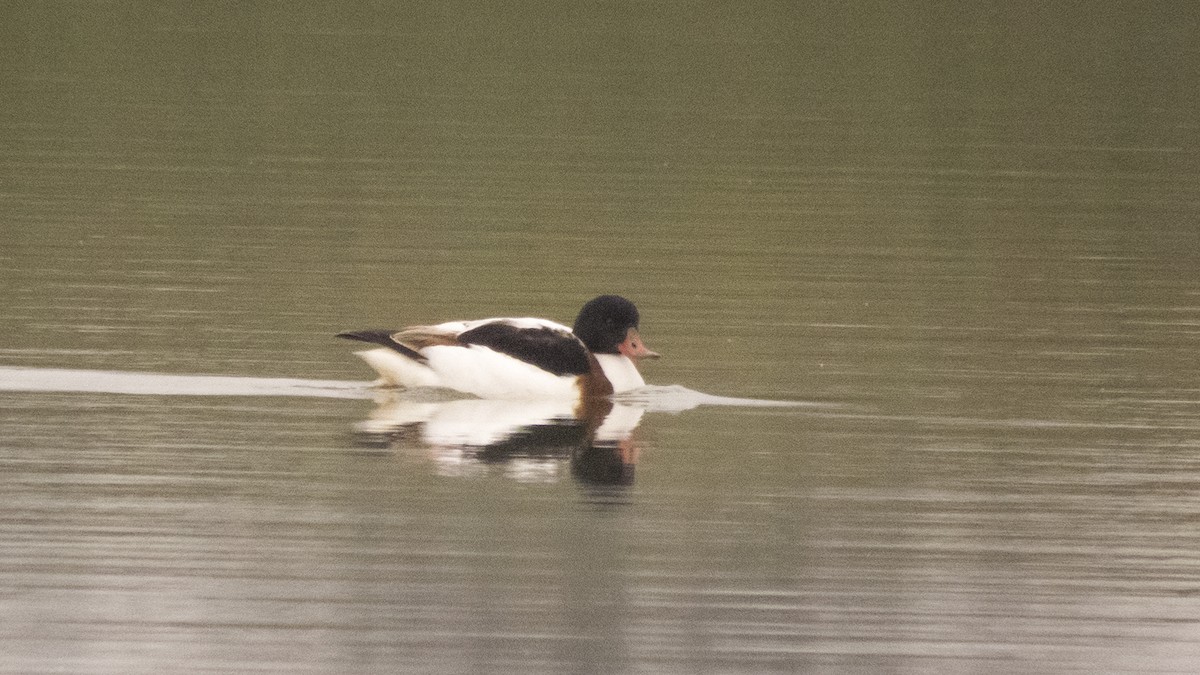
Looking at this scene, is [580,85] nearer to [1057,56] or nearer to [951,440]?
[1057,56]

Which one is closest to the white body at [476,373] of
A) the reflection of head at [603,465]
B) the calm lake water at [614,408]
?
the calm lake water at [614,408]

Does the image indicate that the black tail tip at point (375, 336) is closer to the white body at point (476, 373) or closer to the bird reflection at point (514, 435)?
the white body at point (476, 373)

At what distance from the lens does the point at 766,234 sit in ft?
69.7

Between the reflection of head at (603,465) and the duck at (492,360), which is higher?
the duck at (492,360)

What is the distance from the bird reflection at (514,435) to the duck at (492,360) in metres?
0.09

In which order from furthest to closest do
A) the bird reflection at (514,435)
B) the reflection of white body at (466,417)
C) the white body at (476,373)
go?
the white body at (476,373) → the reflection of white body at (466,417) → the bird reflection at (514,435)

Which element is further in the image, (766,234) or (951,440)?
(766,234)

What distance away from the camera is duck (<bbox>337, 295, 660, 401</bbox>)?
13.9 metres

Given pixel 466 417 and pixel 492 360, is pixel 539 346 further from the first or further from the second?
pixel 466 417

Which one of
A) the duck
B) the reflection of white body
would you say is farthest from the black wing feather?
the reflection of white body

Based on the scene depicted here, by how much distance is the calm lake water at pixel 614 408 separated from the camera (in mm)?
9008

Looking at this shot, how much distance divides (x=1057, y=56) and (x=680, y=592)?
1489 inches

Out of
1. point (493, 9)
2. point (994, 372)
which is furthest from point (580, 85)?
point (994, 372)

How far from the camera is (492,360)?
1391 centimetres
